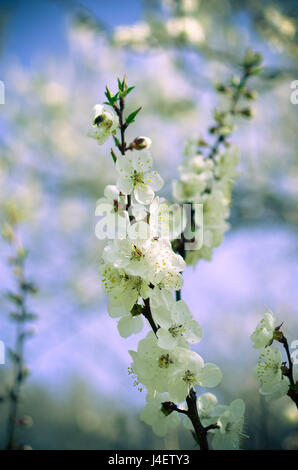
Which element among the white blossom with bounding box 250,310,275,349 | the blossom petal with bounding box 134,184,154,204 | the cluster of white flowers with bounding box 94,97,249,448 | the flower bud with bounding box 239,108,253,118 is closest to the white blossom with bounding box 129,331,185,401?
the cluster of white flowers with bounding box 94,97,249,448

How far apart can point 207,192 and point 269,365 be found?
68 centimetres

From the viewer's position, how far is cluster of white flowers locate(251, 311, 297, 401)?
827 millimetres

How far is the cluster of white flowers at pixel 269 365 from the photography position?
83 cm

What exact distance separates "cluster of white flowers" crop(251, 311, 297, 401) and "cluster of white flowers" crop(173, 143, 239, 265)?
33cm

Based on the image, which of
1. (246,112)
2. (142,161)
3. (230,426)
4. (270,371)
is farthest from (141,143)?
(246,112)

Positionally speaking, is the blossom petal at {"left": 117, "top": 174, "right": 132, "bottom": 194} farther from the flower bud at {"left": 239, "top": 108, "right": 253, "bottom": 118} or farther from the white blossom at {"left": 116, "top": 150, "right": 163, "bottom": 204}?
the flower bud at {"left": 239, "top": 108, "right": 253, "bottom": 118}

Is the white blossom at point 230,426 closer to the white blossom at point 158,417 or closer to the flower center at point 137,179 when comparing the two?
the white blossom at point 158,417

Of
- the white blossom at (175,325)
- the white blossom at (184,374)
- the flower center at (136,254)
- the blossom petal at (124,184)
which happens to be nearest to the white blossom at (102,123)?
the blossom petal at (124,184)

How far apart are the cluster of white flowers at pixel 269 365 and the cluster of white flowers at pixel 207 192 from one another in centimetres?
33

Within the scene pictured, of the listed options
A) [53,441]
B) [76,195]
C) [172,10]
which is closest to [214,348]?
[76,195]

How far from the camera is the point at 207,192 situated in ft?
4.34

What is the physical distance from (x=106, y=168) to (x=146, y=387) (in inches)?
183
